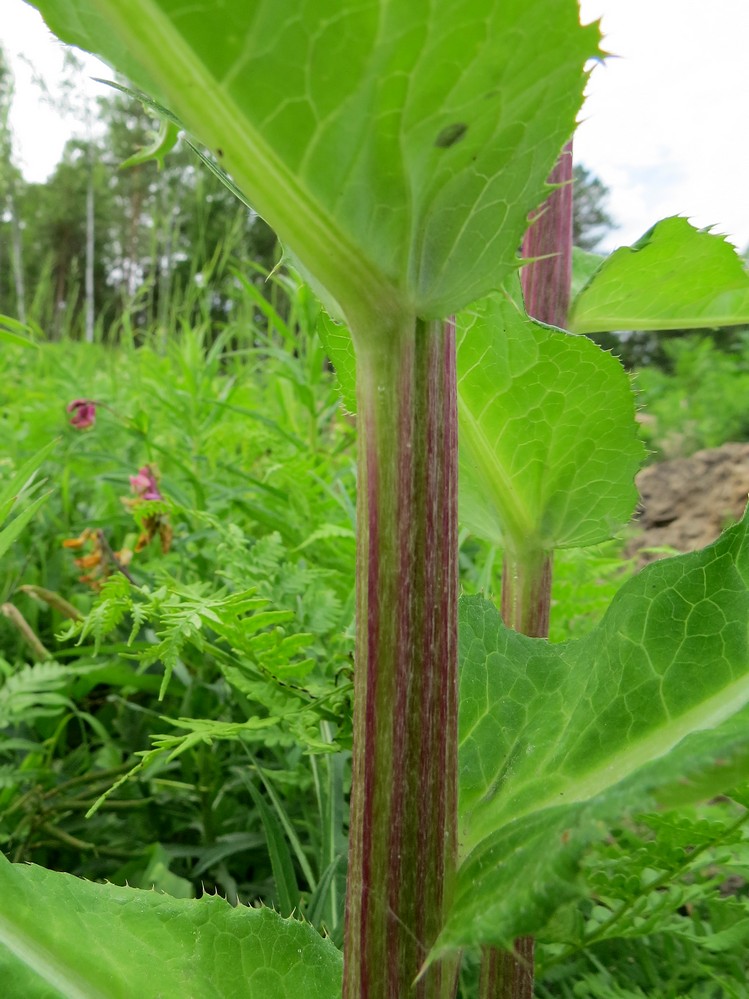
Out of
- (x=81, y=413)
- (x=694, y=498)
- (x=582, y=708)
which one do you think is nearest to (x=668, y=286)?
(x=582, y=708)

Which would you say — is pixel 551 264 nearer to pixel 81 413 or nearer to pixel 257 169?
pixel 257 169

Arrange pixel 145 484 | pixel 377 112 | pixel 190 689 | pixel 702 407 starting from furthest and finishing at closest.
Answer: pixel 702 407, pixel 145 484, pixel 190 689, pixel 377 112

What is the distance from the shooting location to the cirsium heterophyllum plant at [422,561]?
38 cm

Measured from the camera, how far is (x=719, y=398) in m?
7.66

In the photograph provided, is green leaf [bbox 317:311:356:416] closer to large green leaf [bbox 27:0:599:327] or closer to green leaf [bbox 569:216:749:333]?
large green leaf [bbox 27:0:599:327]

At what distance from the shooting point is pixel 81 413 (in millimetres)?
1840

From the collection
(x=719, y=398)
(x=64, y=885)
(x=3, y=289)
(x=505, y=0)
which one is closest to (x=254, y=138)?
(x=505, y=0)

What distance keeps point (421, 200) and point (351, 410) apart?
1.02ft

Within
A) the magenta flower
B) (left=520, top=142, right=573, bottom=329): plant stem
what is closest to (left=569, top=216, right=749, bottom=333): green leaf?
(left=520, top=142, right=573, bottom=329): plant stem

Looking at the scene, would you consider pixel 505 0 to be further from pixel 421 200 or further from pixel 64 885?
pixel 64 885

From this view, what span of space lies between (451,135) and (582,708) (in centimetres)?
41

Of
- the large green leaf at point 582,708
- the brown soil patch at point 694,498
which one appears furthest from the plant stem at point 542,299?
the brown soil patch at point 694,498

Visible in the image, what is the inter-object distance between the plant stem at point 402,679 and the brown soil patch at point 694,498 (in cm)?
314

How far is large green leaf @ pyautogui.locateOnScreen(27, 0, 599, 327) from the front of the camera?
372mm
